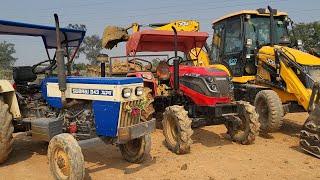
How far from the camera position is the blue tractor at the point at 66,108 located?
17.9ft

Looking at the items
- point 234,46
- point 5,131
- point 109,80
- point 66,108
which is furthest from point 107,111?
point 234,46

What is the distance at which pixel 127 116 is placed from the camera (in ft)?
18.7

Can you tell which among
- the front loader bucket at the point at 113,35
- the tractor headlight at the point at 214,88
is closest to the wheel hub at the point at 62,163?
the tractor headlight at the point at 214,88

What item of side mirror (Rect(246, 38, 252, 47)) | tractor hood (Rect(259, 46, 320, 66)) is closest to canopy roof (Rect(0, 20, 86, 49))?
side mirror (Rect(246, 38, 252, 47))

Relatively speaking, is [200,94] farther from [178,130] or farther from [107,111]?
[107,111]

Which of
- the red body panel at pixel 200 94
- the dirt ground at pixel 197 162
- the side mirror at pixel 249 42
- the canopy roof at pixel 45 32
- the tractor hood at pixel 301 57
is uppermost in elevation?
the canopy roof at pixel 45 32

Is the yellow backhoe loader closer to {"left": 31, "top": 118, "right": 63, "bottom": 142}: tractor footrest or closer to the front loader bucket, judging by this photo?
the front loader bucket

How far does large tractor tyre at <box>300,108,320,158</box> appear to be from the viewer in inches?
270

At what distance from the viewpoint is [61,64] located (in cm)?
555

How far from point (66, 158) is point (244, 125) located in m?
3.82

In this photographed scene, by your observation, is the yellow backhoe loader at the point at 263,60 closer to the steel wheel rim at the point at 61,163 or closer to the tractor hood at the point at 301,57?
the tractor hood at the point at 301,57

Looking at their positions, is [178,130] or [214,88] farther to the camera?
[214,88]

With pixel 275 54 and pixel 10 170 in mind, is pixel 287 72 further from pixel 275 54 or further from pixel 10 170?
pixel 10 170

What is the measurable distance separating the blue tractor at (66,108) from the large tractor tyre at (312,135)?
2799 millimetres
